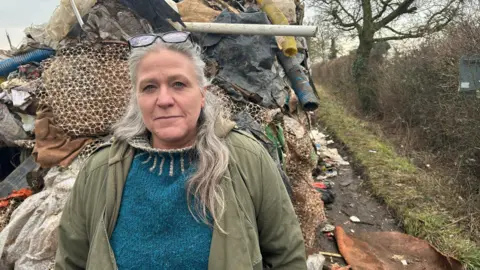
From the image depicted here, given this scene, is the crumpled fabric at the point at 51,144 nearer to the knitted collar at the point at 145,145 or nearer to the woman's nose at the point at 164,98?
the knitted collar at the point at 145,145

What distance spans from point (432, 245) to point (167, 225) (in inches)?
128

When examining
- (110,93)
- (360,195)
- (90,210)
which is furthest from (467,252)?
(110,93)

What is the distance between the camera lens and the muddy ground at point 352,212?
389 cm

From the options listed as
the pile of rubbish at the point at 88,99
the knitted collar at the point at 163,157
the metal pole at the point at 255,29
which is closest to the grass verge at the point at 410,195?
the pile of rubbish at the point at 88,99

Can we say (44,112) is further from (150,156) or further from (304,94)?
(304,94)

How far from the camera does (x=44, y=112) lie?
2.96 meters

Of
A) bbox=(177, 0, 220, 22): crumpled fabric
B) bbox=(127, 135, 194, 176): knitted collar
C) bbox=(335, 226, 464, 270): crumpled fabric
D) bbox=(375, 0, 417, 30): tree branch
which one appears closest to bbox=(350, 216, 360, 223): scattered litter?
bbox=(335, 226, 464, 270): crumpled fabric

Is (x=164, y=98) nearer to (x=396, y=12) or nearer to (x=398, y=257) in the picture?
(x=398, y=257)

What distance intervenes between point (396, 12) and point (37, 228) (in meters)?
12.0

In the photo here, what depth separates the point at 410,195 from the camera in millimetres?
4441

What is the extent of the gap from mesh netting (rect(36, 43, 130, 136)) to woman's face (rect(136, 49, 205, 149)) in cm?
170

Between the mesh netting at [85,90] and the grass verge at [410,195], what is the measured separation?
137 inches

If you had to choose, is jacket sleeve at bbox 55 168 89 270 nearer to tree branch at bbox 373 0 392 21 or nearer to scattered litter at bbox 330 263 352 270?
scattered litter at bbox 330 263 352 270

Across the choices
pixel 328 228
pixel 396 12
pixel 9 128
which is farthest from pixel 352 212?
pixel 396 12
